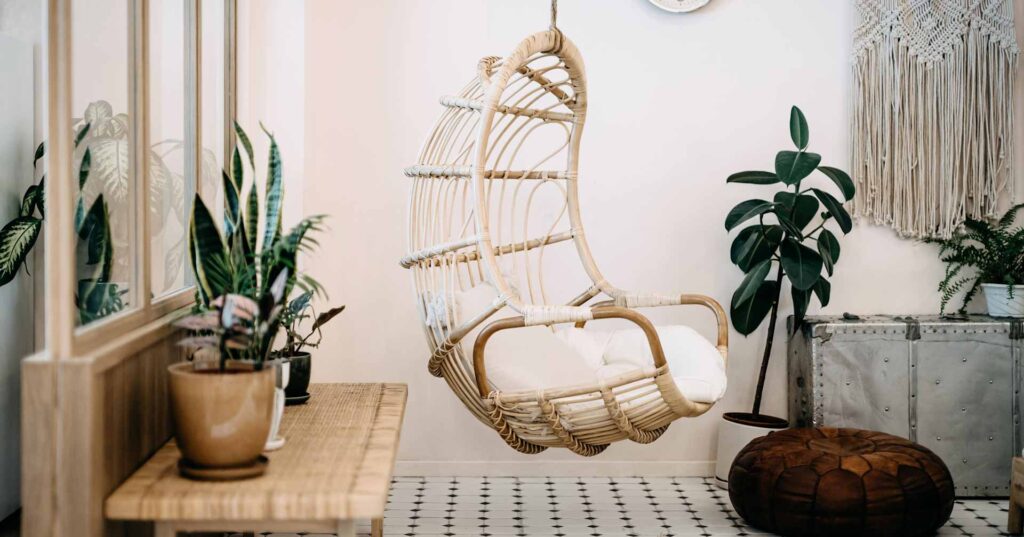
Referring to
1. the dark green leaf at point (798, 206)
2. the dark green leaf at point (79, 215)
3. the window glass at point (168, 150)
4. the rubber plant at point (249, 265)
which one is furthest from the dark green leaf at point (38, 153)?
the dark green leaf at point (798, 206)

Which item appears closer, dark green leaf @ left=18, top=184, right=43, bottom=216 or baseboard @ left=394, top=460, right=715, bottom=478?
dark green leaf @ left=18, top=184, right=43, bottom=216

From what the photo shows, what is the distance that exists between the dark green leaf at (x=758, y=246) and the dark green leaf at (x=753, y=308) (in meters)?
0.14

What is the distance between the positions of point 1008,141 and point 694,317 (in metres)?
1.47

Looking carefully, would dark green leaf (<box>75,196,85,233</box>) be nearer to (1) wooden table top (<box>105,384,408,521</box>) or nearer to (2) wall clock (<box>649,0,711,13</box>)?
(1) wooden table top (<box>105,384,408,521</box>)

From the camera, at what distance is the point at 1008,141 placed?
12.2 ft

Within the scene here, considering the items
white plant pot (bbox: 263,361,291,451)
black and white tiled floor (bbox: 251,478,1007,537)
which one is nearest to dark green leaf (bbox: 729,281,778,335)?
black and white tiled floor (bbox: 251,478,1007,537)

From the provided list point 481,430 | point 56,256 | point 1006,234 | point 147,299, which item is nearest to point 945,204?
point 1006,234

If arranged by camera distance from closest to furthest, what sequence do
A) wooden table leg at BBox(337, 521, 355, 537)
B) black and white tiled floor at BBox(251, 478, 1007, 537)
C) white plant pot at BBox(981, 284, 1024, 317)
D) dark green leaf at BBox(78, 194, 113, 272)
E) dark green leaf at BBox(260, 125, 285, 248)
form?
wooden table leg at BBox(337, 521, 355, 537)
dark green leaf at BBox(78, 194, 113, 272)
dark green leaf at BBox(260, 125, 285, 248)
black and white tiled floor at BBox(251, 478, 1007, 537)
white plant pot at BBox(981, 284, 1024, 317)

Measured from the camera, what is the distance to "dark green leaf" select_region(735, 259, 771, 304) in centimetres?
339

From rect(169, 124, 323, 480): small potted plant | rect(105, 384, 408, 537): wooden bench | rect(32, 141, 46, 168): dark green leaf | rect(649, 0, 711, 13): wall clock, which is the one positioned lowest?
rect(105, 384, 408, 537): wooden bench

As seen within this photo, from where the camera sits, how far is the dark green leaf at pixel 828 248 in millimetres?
3377

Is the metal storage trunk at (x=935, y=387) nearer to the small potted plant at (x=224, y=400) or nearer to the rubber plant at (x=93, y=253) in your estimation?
the small potted plant at (x=224, y=400)

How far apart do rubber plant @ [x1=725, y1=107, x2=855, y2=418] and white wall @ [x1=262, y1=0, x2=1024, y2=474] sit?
23cm

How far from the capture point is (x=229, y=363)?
5.92 feet
